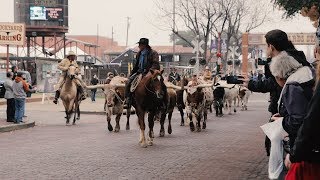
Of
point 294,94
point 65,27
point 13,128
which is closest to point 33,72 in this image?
point 65,27

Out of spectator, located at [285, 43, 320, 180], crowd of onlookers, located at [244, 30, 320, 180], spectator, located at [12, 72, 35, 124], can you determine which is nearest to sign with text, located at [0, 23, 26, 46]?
spectator, located at [12, 72, 35, 124]

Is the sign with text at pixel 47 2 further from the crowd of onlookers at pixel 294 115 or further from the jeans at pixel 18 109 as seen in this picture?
the crowd of onlookers at pixel 294 115

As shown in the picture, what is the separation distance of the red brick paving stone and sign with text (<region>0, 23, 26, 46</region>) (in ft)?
52.1

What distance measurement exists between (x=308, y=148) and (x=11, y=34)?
3317 centimetres

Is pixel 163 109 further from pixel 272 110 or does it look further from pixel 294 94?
pixel 294 94

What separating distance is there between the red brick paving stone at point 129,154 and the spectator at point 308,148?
5718 mm

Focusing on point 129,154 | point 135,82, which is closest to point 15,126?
point 135,82

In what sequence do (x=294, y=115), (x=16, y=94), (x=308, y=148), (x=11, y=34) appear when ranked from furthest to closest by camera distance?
1. (x=11, y=34)
2. (x=16, y=94)
3. (x=294, y=115)
4. (x=308, y=148)

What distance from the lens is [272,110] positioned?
354 inches

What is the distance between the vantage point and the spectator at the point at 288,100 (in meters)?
5.18

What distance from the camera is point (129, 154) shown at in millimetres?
13148

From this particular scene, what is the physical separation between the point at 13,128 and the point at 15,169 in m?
9.03

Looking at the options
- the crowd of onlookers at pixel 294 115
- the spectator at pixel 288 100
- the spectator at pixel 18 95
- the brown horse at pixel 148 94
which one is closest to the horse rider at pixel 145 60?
the brown horse at pixel 148 94

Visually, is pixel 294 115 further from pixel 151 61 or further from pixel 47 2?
pixel 47 2
